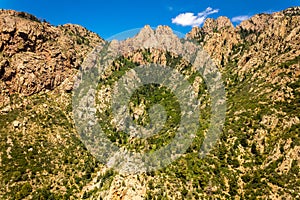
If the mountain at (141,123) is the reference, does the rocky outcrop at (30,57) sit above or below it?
above

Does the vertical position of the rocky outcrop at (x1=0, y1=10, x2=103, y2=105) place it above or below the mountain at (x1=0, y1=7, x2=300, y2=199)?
above

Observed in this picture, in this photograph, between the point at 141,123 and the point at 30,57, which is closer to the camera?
the point at 30,57

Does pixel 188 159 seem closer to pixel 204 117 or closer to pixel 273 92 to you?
pixel 204 117

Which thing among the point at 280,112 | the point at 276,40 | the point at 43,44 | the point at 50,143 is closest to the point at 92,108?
the point at 50,143

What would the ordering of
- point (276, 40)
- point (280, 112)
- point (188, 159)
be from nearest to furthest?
point (188, 159), point (280, 112), point (276, 40)

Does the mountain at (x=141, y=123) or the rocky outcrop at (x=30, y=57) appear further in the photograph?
the rocky outcrop at (x=30, y=57)

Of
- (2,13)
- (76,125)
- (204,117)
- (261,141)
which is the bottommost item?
(261,141)

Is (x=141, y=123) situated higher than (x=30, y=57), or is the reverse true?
(x=30, y=57)

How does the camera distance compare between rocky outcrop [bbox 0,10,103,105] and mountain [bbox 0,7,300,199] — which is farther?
rocky outcrop [bbox 0,10,103,105]
